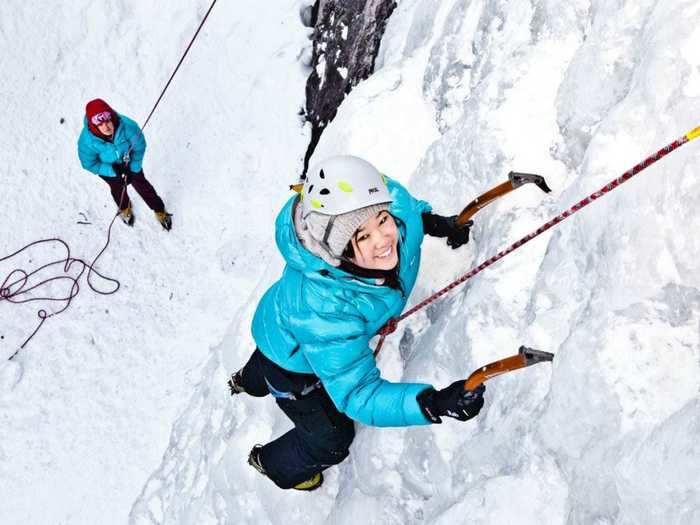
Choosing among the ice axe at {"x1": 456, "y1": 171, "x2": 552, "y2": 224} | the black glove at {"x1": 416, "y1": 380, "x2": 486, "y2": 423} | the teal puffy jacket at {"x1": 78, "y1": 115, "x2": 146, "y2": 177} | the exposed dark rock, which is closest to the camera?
the black glove at {"x1": 416, "y1": 380, "x2": 486, "y2": 423}

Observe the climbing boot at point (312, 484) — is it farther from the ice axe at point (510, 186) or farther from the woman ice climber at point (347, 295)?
the ice axe at point (510, 186)

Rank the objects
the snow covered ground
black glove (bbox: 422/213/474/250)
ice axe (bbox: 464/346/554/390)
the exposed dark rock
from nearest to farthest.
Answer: the snow covered ground, ice axe (bbox: 464/346/554/390), black glove (bbox: 422/213/474/250), the exposed dark rock

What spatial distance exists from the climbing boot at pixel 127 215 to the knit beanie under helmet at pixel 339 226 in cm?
449

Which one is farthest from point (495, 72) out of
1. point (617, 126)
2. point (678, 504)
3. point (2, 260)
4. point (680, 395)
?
point (2, 260)

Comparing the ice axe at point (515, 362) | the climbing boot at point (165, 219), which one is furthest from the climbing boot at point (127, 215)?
the ice axe at point (515, 362)

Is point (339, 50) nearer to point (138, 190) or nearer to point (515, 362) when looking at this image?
point (138, 190)

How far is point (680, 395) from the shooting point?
1839mm

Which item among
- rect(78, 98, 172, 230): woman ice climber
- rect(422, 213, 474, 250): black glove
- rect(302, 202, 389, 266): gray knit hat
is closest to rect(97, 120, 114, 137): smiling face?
rect(78, 98, 172, 230): woman ice climber

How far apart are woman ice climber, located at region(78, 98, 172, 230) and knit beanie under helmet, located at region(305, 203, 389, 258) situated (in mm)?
3835

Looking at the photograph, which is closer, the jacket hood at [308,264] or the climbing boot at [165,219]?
the jacket hood at [308,264]

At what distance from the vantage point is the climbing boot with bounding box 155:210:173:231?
21.0 ft

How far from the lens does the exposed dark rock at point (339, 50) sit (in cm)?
547

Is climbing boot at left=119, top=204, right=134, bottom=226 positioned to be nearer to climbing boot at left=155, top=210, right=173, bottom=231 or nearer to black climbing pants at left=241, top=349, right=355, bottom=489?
climbing boot at left=155, top=210, right=173, bottom=231

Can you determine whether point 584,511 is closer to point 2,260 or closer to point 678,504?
point 678,504
